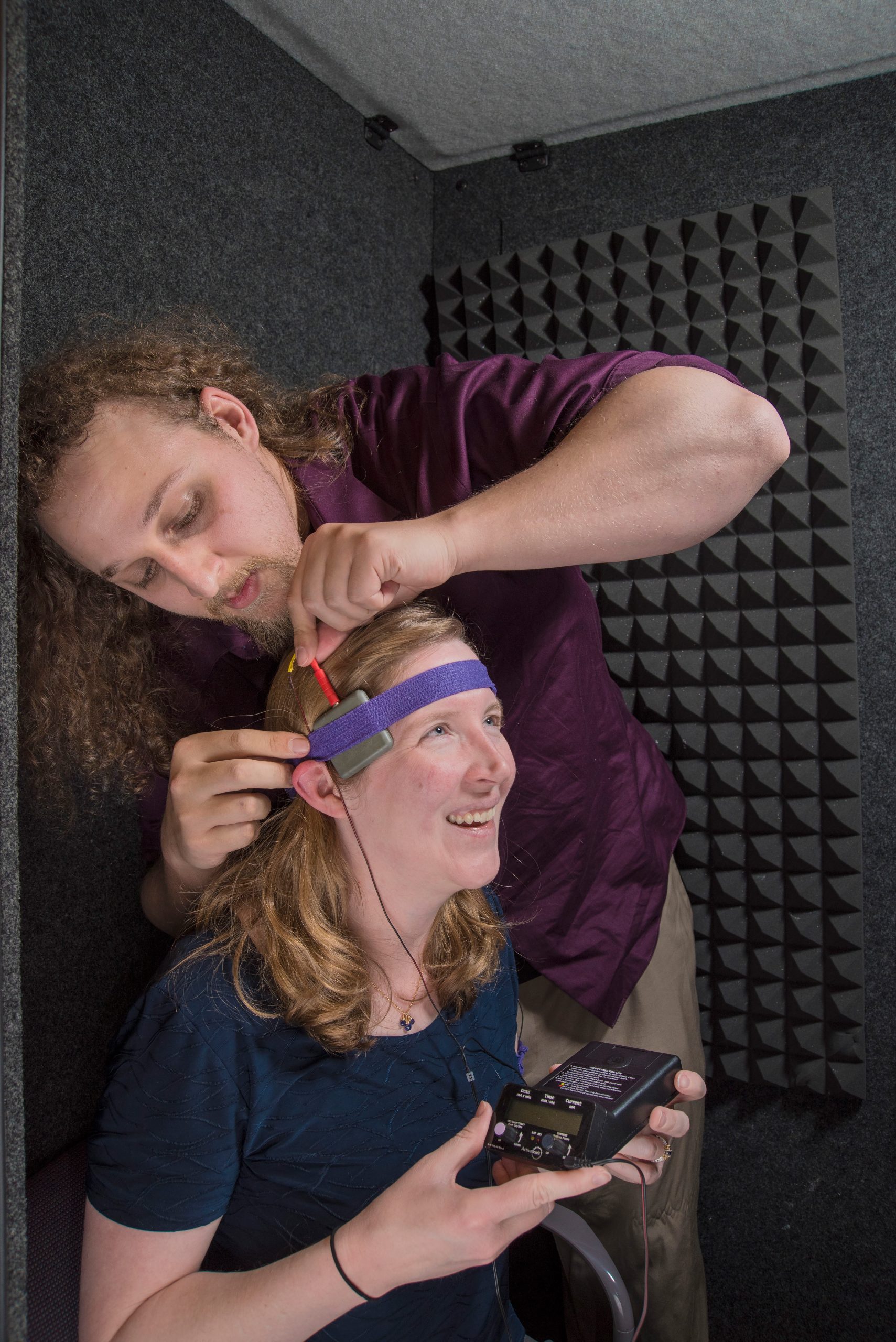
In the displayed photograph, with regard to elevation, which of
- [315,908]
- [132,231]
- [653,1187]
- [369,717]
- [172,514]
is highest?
[132,231]

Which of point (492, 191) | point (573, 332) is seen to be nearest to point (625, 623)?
point (573, 332)

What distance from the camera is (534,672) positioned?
1.29 metres

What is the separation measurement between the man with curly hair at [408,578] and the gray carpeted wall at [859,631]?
375 millimetres

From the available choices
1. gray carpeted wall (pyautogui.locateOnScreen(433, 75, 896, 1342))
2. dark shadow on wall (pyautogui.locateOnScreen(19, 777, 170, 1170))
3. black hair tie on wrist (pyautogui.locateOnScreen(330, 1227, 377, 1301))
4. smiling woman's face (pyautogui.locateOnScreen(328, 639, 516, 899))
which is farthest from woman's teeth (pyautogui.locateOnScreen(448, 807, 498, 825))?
gray carpeted wall (pyautogui.locateOnScreen(433, 75, 896, 1342))

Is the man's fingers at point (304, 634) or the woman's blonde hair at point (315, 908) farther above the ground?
the man's fingers at point (304, 634)

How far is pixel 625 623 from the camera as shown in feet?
6.00

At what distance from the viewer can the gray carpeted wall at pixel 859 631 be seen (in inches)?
66.9

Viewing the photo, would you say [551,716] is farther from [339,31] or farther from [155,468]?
[339,31]

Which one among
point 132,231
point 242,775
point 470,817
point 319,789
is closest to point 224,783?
point 242,775

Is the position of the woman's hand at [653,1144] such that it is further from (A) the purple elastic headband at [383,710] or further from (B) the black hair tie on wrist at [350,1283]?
(A) the purple elastic headband at [383,710]

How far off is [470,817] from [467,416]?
47 centimetres

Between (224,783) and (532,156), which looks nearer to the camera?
(224,783)

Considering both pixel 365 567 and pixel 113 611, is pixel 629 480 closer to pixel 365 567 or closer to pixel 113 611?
pixel 365 567

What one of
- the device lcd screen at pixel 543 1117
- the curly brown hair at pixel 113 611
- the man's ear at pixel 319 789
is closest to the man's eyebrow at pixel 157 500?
the curly brown hair at pixel 113 611
